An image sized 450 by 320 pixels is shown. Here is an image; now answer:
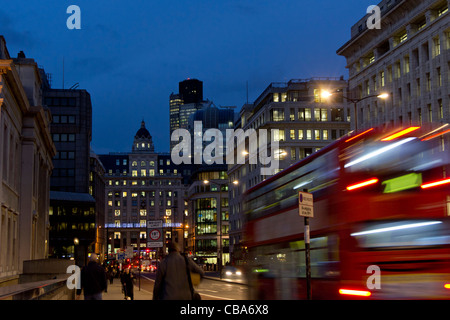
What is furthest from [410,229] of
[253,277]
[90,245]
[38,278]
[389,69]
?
[90,245]

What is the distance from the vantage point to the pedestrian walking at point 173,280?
10.7m

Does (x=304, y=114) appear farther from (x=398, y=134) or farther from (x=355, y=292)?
(x=355, y=292)

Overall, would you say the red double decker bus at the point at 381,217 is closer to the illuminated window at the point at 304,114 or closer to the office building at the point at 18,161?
the office building at the point at 18,161

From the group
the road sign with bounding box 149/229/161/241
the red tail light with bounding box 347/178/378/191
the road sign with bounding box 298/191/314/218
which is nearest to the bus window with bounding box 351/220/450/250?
the red tail light with bounding box 347/178/378/191

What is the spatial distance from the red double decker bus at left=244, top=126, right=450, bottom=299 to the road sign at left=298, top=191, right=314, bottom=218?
17.4 inches

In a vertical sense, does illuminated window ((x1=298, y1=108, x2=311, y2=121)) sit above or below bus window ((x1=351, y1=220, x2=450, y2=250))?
above

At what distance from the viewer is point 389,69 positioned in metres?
72.9

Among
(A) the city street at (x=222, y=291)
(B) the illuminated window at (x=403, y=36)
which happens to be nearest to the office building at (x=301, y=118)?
(B) the illuminated window at (x=403, y=36)

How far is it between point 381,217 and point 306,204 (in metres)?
2.18

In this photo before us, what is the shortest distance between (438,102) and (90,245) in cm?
7812

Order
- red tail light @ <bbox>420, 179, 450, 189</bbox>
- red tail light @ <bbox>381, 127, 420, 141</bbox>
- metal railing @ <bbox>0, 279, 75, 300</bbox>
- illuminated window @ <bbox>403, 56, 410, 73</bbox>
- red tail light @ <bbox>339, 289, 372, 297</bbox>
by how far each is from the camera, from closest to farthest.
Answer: red tail light @ <bbox>339, 289, 372, 297</bbox> < red tail light @ <bbox>420, 179, 450, 189</bbox> < metal railing @ <bbox>0, 279, 75, 300</bbox> < red tail light @ <bbox>381, 127, 420, 141</bbox> < illuminated window @ <bbox>403, 56, 410, 73</bbox>

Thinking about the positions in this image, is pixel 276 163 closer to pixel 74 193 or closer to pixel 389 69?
pixel 389 69

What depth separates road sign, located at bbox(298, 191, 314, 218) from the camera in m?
15.5

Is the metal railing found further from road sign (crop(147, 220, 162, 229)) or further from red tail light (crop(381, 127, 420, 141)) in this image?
red tail light (crop(381, 127, 420, 141))
